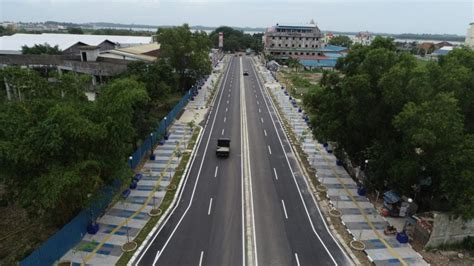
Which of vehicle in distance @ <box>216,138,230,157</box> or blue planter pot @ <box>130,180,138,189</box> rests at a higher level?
vehicle in distance @ <box>216,138,230,157</box>

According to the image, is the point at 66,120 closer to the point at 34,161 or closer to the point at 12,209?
the point at 34,161

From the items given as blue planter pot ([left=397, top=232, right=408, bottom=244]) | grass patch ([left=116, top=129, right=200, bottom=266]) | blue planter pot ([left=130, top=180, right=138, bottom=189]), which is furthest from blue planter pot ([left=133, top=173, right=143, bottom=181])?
blue planter pot ([left=397, top=232, right=408, bottom=244])

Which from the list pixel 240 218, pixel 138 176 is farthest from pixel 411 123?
pixel 138 176

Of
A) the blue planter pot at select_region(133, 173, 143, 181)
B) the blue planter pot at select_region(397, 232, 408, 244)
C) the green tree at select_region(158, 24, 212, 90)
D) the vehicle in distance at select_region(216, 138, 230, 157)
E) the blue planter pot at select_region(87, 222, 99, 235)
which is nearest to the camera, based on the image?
the blue planter pot at select_region(87, 222, 99, 235)

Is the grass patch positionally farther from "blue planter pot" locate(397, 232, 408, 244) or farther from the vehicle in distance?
"blue planter pot" locate(397, 232, 408, 244)

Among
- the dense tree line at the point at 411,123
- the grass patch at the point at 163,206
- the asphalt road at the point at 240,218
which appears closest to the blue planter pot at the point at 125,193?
the grass patch at the point at 163,206

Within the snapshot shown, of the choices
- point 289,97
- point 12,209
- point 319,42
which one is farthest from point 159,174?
point 319,42

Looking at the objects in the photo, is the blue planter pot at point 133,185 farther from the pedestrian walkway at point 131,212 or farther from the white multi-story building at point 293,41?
the white multi-story building at point 293,41

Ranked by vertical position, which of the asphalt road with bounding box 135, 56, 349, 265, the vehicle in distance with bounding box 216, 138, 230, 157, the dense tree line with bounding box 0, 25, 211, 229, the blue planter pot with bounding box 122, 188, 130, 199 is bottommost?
Answer: the asphalt road with bounding box 135, 56, 349, 265
